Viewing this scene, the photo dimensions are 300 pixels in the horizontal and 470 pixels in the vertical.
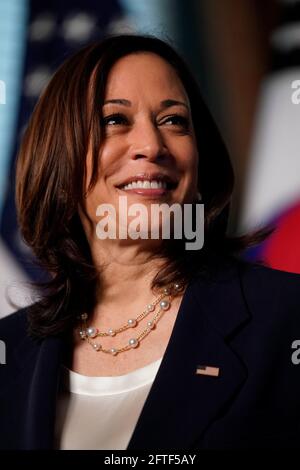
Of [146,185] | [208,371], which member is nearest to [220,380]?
[208,371]

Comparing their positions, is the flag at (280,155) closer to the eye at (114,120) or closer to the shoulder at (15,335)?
the eye at (114,120)

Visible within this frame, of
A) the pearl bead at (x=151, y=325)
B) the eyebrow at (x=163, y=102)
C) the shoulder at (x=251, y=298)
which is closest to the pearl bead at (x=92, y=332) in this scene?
the pearl bead at (x=151, y=325)

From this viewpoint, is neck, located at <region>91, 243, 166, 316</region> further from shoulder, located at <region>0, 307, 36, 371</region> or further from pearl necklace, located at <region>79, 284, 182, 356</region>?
shoulder, located at <region>0, 307, 36, 371</region>

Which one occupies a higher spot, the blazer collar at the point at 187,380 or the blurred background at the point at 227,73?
the blurred background at the point at 227,73

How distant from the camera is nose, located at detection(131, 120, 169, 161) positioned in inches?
45.5

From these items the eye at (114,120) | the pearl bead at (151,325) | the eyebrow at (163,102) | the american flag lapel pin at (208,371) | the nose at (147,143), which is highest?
the eyebrow at (163,102)

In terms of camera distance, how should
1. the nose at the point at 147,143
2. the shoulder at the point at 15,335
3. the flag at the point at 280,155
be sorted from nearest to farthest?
the nose at the point at 147,143 → the shoulder at the point at 15,335 → the flag at the point at 280,155

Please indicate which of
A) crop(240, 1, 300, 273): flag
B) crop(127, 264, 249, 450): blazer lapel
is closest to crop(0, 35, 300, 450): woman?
crop(127, 264, 249, 450): blazer lapel

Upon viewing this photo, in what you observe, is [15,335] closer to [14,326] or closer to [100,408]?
[14,326]

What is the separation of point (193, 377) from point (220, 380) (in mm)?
48

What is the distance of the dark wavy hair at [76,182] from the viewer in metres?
1.21

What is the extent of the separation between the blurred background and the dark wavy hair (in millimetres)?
246

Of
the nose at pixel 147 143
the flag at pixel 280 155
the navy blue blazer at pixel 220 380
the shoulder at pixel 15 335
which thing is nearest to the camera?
the navy blue blazer at pixel 220 380

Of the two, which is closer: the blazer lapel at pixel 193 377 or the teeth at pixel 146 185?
the blazer lapel at pixel 193 377
